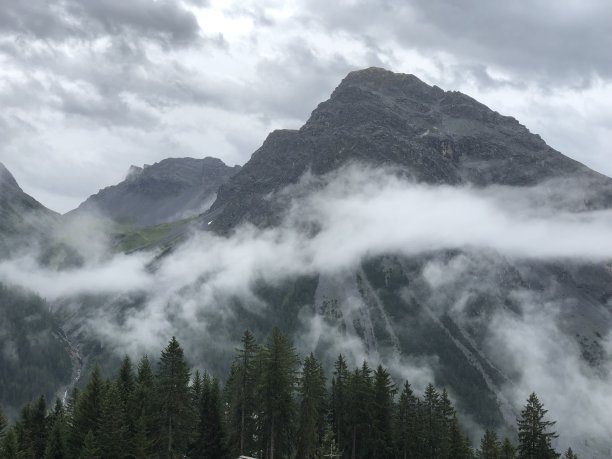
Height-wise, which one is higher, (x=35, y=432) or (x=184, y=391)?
(x=184, y=391)

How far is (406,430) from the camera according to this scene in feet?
251

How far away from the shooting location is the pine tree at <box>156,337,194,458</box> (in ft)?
207

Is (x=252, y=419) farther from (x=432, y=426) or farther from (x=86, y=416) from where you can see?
(x=432, y=426)

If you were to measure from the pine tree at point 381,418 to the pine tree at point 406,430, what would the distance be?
121 cm

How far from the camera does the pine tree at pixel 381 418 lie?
75.1 metres

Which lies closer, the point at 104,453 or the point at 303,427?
the point at 104,453

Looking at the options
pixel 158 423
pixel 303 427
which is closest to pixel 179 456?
pixel 158 423

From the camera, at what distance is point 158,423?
208ft

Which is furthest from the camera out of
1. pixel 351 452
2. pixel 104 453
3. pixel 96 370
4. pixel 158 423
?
pixel 351 452

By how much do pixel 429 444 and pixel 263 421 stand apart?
71.0ft

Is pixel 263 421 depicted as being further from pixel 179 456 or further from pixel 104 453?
pixel 104 453

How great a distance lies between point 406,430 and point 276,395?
1833 cm

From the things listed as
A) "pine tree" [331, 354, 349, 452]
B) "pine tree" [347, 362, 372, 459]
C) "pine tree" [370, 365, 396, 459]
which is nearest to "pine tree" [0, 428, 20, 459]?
"pine tree" [331, 354, 349, 452]

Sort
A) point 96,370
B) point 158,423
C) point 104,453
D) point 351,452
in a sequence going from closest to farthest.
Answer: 1. point 104,453
2. point 158,423
3. point 96,370
4. point 351,452
